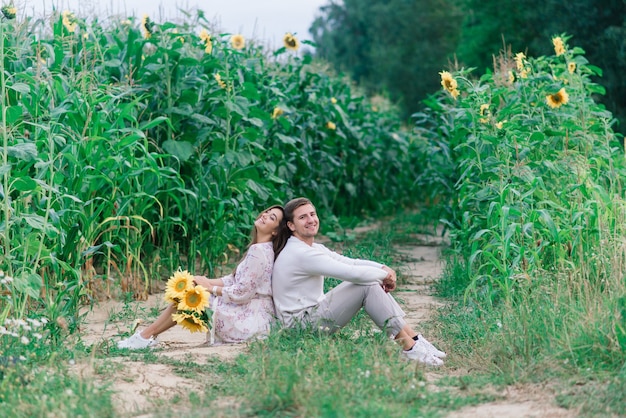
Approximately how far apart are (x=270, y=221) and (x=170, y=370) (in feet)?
3.95

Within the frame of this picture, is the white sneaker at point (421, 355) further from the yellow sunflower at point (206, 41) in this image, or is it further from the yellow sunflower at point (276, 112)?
the yellow sunflower at point (276, 112)

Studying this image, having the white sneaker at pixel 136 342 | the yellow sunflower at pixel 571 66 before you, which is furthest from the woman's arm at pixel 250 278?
the yellow sunflower at pixel 571 66

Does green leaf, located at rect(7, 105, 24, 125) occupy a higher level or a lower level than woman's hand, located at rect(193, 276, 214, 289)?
higher

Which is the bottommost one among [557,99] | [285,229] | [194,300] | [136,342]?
[136,342]

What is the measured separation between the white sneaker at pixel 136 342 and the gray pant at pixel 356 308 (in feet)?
3.03

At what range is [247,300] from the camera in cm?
535

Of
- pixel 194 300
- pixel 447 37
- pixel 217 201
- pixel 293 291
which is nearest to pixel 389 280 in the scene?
pixel 293 291

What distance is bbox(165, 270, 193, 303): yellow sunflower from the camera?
5.14 metres

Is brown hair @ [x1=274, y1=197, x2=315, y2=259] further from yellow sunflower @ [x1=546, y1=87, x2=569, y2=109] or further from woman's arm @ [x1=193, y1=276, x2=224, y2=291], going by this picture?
yellow sunflower @ [x1=546, y1=87, x2=569, y2=109]

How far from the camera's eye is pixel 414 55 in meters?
35.4

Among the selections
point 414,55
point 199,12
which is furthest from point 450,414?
point 414,55

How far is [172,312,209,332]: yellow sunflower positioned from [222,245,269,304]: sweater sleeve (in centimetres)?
26

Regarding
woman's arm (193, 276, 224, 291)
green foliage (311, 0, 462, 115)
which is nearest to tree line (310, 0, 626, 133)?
green foliage (311, 0, 462, 115)

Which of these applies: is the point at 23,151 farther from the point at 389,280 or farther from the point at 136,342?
the point at 389,280
